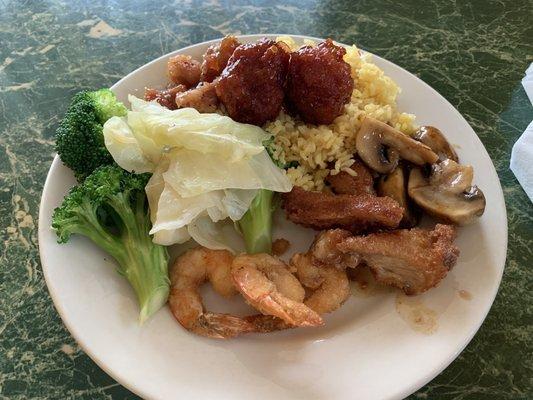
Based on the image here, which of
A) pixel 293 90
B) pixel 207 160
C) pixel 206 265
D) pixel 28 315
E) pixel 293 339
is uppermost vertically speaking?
pixel 293 90

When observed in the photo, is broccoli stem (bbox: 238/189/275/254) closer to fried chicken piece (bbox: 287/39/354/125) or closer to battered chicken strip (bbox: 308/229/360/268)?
battered chicken strip (bbox: 308/229/360/268)

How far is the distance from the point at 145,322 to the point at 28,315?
626 mm

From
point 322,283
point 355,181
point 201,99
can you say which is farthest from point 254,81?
point 322,283

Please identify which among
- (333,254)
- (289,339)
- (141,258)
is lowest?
(289,339)

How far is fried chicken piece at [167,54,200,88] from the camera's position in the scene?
8.17 ft

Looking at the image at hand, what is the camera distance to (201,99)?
227 centimetres

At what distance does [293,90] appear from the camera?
225cm

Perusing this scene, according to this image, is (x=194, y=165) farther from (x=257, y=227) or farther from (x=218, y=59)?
(x=218, y=59)

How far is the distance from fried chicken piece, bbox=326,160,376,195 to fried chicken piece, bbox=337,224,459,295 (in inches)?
11.3

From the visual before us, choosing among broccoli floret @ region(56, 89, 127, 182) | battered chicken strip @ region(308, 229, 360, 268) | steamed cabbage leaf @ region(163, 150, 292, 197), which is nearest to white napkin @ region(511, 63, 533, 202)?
battered chicken strip @ region(308, 229, 360, 268)

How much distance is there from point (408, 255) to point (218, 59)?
128 centimetres

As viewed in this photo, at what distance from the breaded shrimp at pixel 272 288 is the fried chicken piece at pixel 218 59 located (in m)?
0.95

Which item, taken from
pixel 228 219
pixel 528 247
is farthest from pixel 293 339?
pixel 528 247

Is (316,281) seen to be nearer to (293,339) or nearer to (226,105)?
(293,339)
